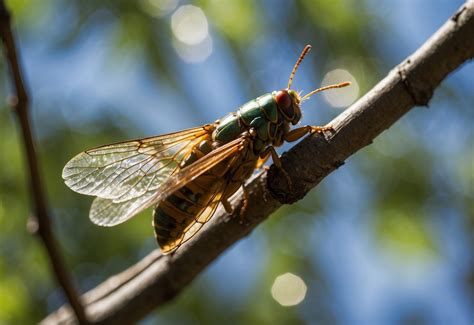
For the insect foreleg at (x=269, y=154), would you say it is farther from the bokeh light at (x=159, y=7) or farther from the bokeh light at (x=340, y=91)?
the bokeh light at (x=159, y=7)

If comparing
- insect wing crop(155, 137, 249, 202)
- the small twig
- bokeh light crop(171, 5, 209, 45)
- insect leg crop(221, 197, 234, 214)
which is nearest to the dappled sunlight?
bokeh light crop(171, 5, 209, 45)

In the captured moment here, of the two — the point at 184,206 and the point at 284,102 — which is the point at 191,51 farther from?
the point at 184,206

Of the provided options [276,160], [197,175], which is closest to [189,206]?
[197,175]

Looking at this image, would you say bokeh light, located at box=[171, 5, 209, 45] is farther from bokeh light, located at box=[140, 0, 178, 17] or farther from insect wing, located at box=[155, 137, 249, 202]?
insect wing, located at box=[155, 137, 249, 202]

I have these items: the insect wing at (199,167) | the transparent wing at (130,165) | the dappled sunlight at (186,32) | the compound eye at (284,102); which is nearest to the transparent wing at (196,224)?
the insect wing at (199,167)

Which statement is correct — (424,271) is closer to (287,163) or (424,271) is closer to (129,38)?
(287,163)
